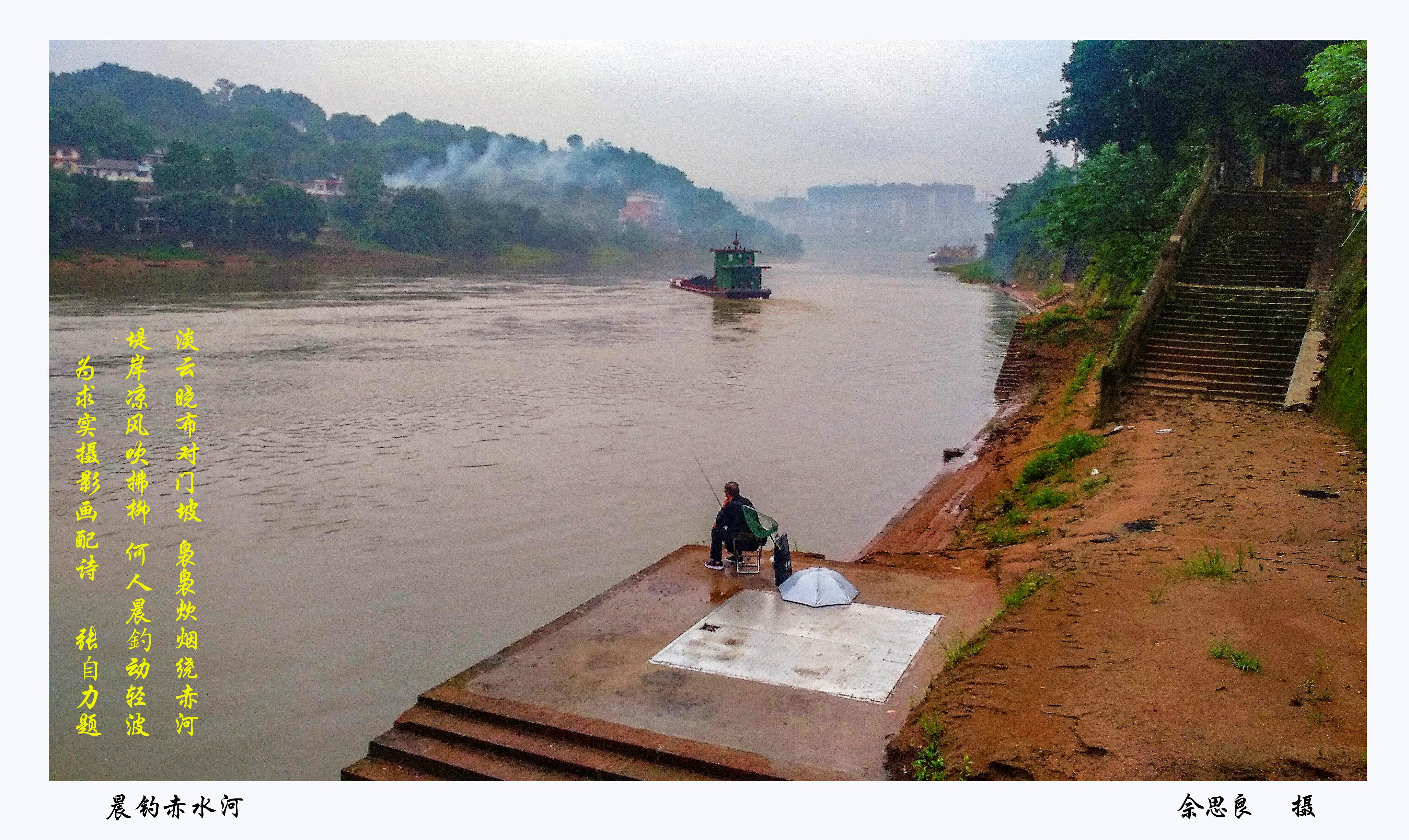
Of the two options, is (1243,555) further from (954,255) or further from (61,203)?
(954,255)

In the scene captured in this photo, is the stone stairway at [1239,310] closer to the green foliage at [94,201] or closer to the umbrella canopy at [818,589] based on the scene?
the umbrella canopy at [818,589]

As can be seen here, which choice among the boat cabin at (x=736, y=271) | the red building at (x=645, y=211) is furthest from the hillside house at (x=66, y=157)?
the red building at (x=645, y=211)

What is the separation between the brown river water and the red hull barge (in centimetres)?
1883

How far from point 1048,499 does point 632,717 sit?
304 inches

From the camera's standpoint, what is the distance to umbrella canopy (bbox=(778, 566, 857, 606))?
908 cm

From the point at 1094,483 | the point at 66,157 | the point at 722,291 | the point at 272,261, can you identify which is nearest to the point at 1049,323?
the point at 1094,483

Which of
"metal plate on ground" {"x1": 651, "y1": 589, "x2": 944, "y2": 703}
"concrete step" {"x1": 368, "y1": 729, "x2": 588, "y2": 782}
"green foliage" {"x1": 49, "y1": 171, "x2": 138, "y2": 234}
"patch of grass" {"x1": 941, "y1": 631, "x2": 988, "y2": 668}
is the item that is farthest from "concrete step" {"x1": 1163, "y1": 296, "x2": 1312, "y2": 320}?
"green foliage" {"x1": 49, "y1": 171, "x2": 138, "y2": 234}

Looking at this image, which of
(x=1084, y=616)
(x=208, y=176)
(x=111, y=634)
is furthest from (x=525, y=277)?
(x=1084, y=616)

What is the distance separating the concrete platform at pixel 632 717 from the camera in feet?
21.5

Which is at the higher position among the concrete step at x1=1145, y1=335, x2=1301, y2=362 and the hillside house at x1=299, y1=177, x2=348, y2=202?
the hillside house at x1=299, y1=177, x2=348, y2=202

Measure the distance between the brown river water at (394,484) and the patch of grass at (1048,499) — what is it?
2.81 meters

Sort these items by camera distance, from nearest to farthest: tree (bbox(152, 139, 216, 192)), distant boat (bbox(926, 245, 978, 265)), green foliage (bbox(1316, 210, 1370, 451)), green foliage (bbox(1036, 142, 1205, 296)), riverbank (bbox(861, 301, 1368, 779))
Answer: riverbank (bbox(861, 301, 1368, 779)) → green foliage (bbox(1316, 210, 1370, 451)) → green foliage (bbox(1036, 142, 1205, 296)) → tree (bbox(152, 139, 216, 192)) → distant boat (bbox(926, 245, 978, 265))

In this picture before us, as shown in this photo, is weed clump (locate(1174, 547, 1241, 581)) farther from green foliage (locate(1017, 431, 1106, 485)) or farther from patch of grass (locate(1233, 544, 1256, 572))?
green foliage (locate(1017, 431, 1106, 485))

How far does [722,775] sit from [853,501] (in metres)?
11.3
